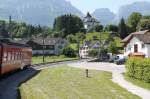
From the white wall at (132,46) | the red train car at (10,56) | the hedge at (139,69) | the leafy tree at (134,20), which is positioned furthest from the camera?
the leafy tree at (134,20)

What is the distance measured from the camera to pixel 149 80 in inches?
1277

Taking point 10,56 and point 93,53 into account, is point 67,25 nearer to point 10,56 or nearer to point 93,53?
point 93,53

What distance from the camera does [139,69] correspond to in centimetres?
3544

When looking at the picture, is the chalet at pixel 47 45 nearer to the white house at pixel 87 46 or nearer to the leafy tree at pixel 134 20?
the white house at pixel 87 46

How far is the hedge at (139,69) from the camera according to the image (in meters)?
33.0

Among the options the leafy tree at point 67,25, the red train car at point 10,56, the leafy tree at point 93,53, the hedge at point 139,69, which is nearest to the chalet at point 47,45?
the leafy tree at point 93,53

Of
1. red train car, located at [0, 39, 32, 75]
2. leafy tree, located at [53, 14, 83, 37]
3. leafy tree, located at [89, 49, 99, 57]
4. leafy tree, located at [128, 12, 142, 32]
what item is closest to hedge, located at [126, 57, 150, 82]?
red train car, located at [0, 39, 32, 75]

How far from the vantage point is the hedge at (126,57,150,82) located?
108ft

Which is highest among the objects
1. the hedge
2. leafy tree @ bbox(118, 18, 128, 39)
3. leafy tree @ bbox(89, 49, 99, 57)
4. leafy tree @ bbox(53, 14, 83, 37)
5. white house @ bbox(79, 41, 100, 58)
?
leafy tree @ bbox(53, 14, 83, 37)

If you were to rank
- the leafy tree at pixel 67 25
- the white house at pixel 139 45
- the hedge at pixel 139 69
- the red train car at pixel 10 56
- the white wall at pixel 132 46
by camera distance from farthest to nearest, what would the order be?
1. the leafy tree at pixel 67 25
2. the white wall at pixel 132 46
3. the white house at pixel 139 45
4. the hedge at pixel 139 69
5. the red train car at pixel 10 56

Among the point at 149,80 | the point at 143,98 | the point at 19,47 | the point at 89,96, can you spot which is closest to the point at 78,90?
the point at 89,96

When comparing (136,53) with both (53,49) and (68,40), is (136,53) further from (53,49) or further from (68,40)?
(68,40)

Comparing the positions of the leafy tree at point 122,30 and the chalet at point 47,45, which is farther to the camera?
the leafy tree at point 122,30

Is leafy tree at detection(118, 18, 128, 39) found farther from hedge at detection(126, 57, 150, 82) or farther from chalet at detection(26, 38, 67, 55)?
hedge at detection(126, 57, 150, 82)
